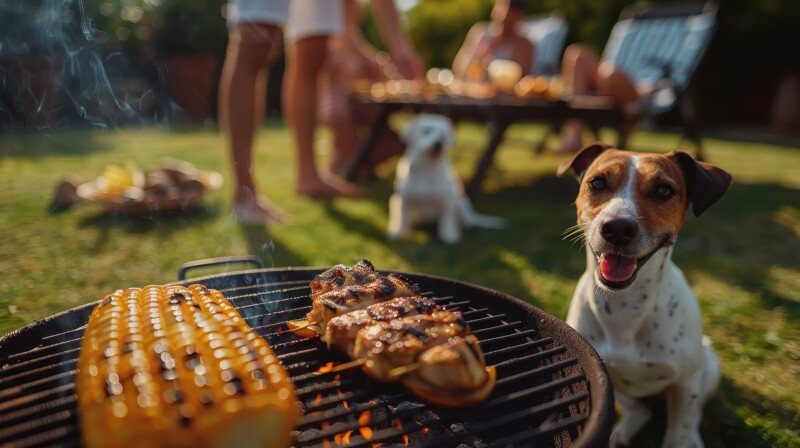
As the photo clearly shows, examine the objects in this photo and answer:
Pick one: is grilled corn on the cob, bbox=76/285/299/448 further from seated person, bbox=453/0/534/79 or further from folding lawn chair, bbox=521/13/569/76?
folding lawn chair, bbox=521/13/569/76

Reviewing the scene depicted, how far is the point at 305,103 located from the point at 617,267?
4424 mm

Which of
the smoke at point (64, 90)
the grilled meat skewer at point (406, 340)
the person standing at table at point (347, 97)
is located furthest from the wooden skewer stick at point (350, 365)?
the person standing at table at point (347, 97)

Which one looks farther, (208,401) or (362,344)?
(362,344)

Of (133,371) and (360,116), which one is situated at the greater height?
(133,371)

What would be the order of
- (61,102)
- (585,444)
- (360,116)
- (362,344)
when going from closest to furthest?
(585,444) < (362,344) < (360,116) < (61,102)

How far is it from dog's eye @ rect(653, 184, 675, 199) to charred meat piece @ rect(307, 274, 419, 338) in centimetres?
92

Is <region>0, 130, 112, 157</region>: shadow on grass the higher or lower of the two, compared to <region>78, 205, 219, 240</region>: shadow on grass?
lower

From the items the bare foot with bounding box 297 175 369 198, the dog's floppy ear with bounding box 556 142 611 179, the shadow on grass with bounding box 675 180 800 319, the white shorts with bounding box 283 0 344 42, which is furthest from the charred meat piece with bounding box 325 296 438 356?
the bare foot with bounding box 297 175 369 198

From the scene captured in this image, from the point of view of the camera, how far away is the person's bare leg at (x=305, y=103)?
554 centimetres

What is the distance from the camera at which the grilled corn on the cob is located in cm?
105

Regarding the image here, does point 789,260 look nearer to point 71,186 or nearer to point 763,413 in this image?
point 763,413

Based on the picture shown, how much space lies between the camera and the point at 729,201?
6.66m

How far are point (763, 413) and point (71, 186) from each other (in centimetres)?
609

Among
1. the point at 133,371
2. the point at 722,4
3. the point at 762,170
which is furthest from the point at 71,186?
the point at 722,4
